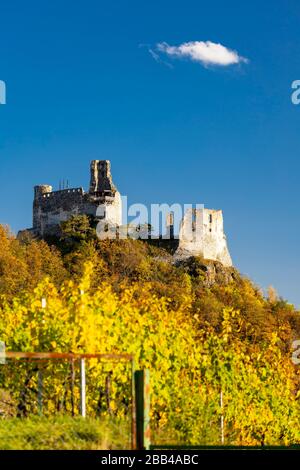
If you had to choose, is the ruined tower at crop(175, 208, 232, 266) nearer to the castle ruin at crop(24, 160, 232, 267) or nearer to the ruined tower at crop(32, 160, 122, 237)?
the castle ruin at crop(24, 160, 232, 267)

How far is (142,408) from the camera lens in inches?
321

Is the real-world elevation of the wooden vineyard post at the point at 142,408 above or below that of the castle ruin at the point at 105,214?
below

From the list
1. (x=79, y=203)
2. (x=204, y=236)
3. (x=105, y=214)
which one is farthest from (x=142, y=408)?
(x=204, y=236)

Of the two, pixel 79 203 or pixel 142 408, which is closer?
pixel 142 408

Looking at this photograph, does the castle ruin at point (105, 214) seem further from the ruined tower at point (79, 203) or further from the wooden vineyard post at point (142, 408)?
the wooden vineyard post at point (142, 408)

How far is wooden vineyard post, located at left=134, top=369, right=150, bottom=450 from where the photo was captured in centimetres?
805

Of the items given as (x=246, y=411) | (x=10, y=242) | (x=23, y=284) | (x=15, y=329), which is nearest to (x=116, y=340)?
(x=15, y=329)

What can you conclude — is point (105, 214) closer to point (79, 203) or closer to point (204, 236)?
point (79, 203)

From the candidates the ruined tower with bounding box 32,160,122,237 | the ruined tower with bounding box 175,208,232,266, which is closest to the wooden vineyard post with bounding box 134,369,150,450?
the ruined tower with bounding box 32,160,122,237

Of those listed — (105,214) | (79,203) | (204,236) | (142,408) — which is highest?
(79,203)

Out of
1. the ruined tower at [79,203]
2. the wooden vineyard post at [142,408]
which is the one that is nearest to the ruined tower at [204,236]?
the ruined tower at [79,203]

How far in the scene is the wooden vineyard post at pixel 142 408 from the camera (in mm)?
8055

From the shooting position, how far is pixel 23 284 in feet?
171
